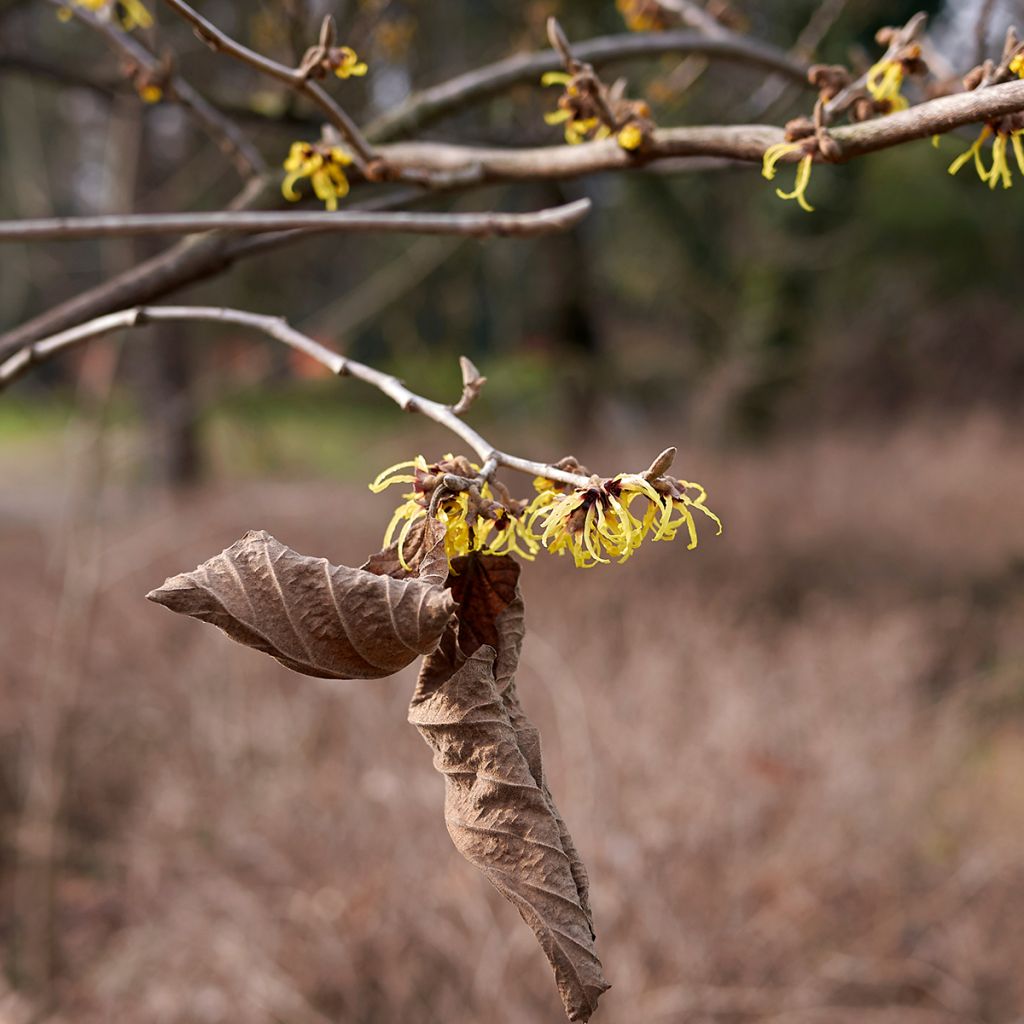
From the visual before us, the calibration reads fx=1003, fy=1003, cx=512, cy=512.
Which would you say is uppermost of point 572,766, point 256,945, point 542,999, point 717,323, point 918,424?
point 717,323

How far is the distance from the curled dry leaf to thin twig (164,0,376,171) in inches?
15.9

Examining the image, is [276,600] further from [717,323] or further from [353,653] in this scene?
[717,323]

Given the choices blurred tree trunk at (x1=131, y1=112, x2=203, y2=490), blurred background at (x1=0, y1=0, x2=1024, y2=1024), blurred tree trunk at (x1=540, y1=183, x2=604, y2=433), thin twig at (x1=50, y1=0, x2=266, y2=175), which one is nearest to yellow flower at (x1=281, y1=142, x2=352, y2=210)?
thin twig at (x1=50, y1=0, x2=266, y2=175)

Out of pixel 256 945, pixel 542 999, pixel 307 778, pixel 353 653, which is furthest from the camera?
pixel 307 778

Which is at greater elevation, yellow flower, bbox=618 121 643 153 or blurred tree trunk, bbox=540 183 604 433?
blurred tree trunk, bbox=540 183 604 433

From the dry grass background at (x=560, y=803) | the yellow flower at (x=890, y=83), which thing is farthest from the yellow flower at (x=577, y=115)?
the dry grass background at (x=560, y=803)

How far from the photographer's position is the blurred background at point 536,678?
270 centimetres

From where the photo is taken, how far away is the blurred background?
8.87ft

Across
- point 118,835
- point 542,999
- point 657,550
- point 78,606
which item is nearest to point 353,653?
point 542,999

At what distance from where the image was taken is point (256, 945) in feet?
9.11

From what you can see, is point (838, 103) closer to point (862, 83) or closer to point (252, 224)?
point (862, 83)

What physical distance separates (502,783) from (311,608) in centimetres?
15

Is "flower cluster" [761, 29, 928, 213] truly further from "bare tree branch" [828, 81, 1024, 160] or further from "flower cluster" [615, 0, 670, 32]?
"flower cluster" [615, 0, 670, 32]

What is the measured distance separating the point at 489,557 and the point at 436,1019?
2.35m
